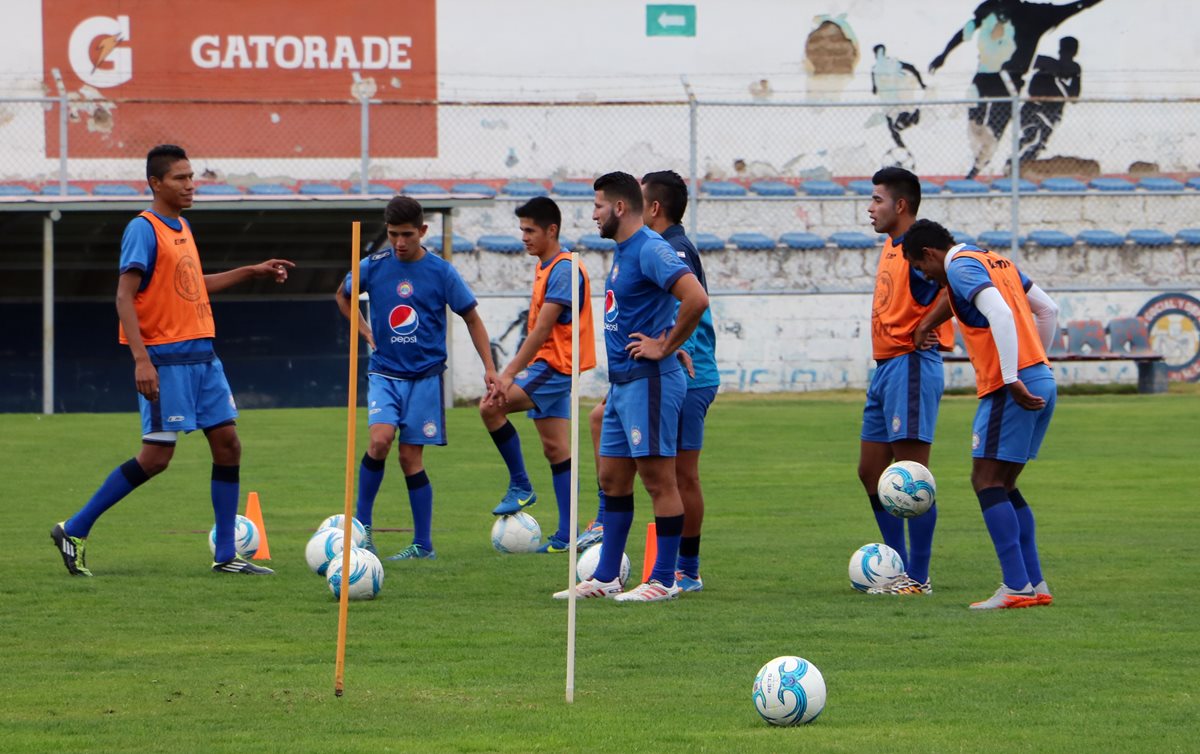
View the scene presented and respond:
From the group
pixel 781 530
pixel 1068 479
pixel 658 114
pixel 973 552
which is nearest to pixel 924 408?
pixel 973 552

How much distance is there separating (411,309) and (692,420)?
218cm

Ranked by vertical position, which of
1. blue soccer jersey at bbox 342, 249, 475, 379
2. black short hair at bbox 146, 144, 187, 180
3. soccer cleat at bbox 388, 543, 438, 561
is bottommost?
soccer cleat at bbox 388, 543, 438, 561

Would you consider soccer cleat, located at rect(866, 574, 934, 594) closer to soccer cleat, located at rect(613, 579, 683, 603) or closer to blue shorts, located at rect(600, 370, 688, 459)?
soccer cleat, located at rect(613, 579, 683, 603)

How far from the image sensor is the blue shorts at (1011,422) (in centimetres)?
819

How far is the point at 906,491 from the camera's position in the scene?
8.36 meters

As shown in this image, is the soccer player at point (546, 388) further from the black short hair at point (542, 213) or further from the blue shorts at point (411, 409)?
the blue shorts at point (411, 409)

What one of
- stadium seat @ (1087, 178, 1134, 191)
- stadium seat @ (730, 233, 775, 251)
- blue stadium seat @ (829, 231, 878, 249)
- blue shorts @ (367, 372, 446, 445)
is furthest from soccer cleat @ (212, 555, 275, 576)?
stadium seat @ (1087, 178, 1134, 191)

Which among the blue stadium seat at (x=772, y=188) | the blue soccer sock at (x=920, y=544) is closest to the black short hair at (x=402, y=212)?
the blue soccer sock at (x=920, y=544)

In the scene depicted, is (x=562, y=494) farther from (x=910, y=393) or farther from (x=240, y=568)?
(x=910, y=393)

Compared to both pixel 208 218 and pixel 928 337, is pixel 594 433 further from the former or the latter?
pixel 208 218

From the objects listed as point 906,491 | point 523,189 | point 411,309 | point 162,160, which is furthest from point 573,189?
point 906,491

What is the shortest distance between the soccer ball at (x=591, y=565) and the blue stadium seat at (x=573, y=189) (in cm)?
2068

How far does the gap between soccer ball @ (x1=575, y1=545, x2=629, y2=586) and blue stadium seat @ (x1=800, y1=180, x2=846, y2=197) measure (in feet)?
81.6

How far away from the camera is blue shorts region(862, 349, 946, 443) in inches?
347
